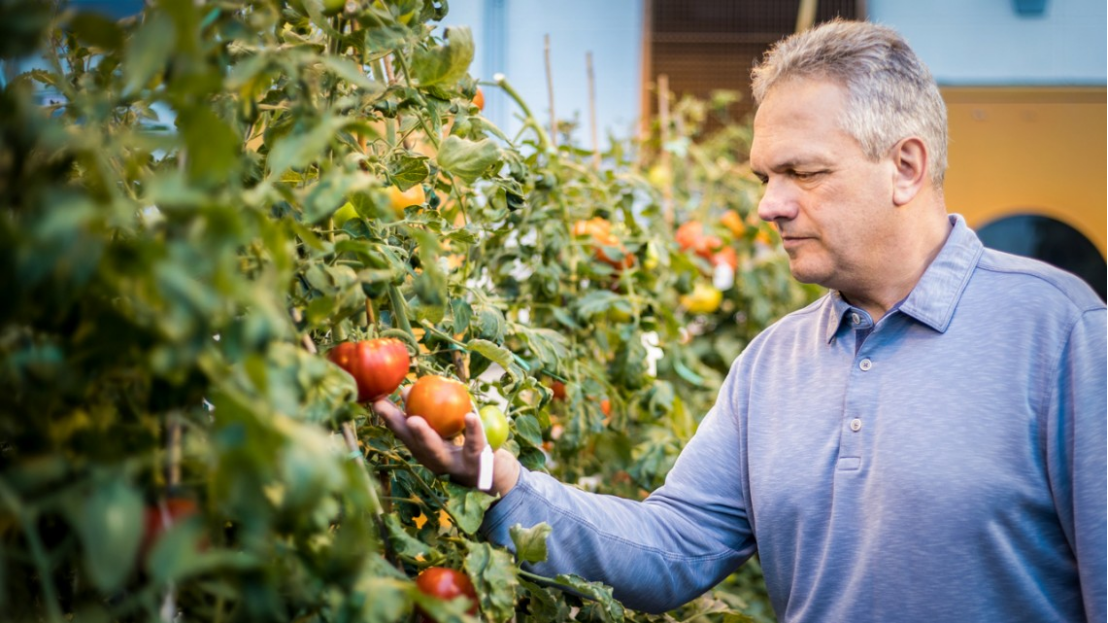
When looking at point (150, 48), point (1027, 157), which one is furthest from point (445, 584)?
point (1027, 157)

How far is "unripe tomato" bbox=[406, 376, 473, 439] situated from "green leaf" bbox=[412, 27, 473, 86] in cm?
29

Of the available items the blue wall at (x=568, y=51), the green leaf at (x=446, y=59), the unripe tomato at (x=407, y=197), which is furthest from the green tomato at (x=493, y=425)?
the blue wall at (x=568, y=51)

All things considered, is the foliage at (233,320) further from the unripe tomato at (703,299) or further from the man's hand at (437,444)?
the unripe tomato at (703,299)

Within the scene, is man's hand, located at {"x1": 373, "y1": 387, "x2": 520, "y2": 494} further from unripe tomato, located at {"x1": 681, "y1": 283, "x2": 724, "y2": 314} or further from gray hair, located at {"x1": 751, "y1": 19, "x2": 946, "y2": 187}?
unripe tomato, located at {"x1": 681, "y1": 283, "x2": 724, "y2": 314}

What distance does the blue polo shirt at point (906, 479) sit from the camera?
106 cm

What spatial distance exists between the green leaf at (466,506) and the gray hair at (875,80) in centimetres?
61

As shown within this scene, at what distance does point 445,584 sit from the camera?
85 cm

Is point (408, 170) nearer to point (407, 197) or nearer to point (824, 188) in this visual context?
point (407, 197)

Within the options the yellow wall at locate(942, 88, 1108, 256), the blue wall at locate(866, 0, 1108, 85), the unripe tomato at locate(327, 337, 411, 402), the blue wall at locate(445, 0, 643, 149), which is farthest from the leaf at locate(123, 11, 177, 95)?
the blue wall at locate(866, 0, 1108, 85)

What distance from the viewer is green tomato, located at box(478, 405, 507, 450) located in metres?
1.01

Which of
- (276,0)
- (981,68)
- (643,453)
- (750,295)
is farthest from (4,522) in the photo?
(981,68)

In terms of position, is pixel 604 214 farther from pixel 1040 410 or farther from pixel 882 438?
pixel 1040 410

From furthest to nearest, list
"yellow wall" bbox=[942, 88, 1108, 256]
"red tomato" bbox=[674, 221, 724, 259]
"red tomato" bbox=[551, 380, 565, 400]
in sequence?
"yellow wall" bbox=[942, 88, 1108, 256]
"red tomato" bbox=[674, 221, 724, 259]
"red tomato" bbox=[551, 380, 565, 400]

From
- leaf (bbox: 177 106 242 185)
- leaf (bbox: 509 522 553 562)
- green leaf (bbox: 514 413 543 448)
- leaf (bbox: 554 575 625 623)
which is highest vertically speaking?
leaf (bbox: 177 106 242 185)
